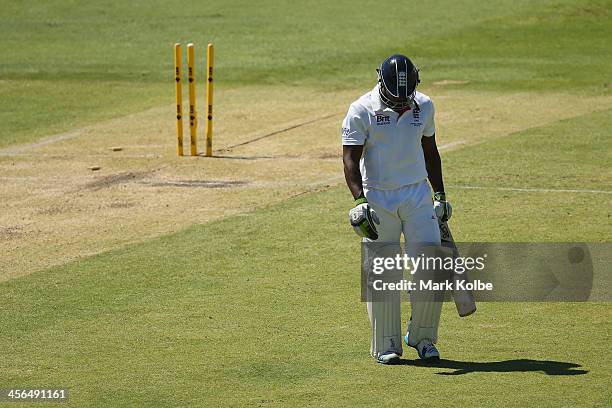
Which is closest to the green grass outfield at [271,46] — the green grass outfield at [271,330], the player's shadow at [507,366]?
the green grass outfield at [271,330]

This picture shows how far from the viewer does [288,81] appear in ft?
86.4

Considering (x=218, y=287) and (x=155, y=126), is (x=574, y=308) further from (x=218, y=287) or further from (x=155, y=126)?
(x=155, y=126)

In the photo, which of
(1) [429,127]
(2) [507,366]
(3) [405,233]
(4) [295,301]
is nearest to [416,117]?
(1) [429,127]

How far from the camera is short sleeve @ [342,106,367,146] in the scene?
32.3 ft

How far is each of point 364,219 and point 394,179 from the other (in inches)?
21.2

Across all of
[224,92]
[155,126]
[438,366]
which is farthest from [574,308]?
[224,92]

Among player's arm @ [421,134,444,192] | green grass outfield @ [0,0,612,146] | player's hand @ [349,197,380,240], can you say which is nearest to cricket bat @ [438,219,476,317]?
player's arm @ [421,134,444,192]

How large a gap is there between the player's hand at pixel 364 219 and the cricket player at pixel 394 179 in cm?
11

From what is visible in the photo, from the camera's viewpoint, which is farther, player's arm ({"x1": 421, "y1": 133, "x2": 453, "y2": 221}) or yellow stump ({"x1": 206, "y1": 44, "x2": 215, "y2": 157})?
yellow stump ({"x1": 206, "y1": 44, "x2": 215, "y2": 157})

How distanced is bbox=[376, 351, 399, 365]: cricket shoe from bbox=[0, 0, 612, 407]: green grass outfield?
8 centimetres

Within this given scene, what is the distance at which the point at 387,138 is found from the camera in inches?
389

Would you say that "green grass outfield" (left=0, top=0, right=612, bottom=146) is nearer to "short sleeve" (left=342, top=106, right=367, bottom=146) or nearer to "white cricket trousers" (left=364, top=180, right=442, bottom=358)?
"short sleeve" (left=342, top=106, right=367, bottom=146)

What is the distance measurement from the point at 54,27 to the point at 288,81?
10141mm

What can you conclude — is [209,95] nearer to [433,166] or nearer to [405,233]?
[433,166]
